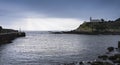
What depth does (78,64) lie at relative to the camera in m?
43.2

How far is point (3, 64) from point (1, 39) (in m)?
60.6

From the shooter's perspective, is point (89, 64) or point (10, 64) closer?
→ point (89, 64)

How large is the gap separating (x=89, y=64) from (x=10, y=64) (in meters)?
13.4

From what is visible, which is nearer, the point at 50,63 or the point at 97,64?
the point at 97,64

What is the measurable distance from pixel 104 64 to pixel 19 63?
607 inches

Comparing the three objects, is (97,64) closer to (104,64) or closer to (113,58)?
(104,64)

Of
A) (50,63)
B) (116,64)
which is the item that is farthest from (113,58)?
(50,63)

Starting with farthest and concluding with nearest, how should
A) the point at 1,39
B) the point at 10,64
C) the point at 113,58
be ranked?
1. the point at 1,39
2. the point at 113,58
3. the point at 10,64

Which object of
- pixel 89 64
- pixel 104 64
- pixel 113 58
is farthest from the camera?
pixel 113 58

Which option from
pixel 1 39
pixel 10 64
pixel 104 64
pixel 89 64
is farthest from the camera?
pixel 1 39

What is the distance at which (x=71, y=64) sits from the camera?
4341cm

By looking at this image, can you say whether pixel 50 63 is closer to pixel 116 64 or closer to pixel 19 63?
pixel 19 63

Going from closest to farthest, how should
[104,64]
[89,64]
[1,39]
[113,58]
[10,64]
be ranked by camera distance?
[104,64] < [89,64] < [10,64] < [113,58] < [1,39]

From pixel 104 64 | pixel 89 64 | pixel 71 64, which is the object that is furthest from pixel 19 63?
pixel 104 64
